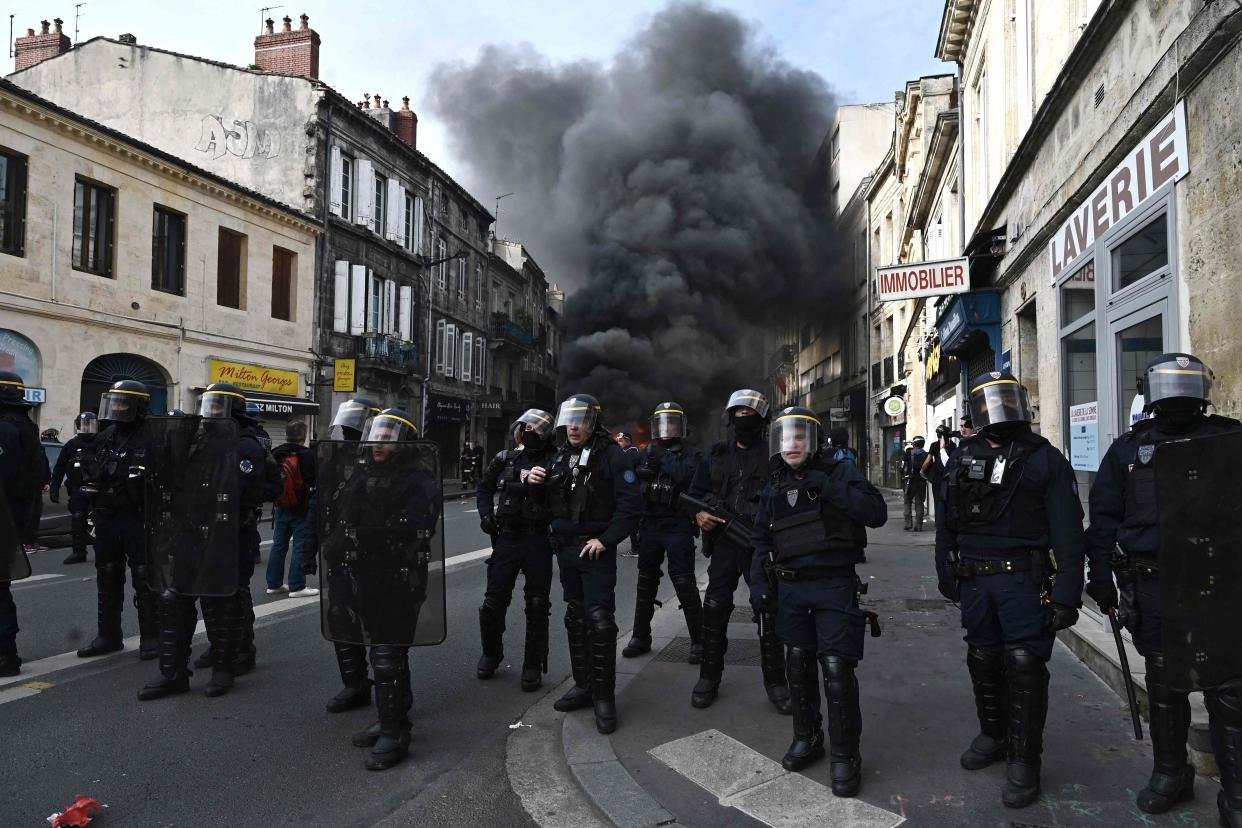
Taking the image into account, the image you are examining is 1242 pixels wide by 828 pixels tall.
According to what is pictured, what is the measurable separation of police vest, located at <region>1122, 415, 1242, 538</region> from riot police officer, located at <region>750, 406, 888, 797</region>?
33.3 inches

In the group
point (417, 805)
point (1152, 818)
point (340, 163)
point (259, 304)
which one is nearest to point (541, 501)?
point (417, 805)

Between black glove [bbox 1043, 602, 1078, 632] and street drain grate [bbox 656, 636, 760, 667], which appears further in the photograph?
street drain grate [bbox 656, 636, 760, 667]

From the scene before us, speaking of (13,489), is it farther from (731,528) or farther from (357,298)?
(357,298)

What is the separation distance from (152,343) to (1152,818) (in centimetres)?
1673

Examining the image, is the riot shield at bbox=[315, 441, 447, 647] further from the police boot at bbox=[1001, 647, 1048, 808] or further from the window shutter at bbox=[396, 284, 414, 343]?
the window shutter at bbox=[396, 284, 414, 343]

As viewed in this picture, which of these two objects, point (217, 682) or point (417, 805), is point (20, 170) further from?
point (417, 805)

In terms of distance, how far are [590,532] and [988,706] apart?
1.87 metres

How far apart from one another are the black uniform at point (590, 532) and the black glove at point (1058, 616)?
1.81 m

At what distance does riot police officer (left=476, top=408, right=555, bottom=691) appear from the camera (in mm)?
4199

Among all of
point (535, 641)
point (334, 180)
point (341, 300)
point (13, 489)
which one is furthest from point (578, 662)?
point (334, 180)

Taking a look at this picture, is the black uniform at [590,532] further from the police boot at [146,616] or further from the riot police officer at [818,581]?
the police boot at [146,616]

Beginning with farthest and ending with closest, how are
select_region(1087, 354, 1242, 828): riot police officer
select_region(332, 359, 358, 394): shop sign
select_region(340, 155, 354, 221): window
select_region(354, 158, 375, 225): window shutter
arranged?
select_region(354, 158, 375, 225): window shutter → select_region(340, 155, 354, 221): window → select_region(332, 359, 358, 394): shop sign → select_region(1087, 354, 1242, 828): riot police officer

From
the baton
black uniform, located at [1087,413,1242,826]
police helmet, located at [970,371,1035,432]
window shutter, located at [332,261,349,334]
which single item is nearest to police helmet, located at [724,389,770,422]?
police helmet, located at [970,371,1035,432]

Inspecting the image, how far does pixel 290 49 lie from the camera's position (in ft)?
71.7
